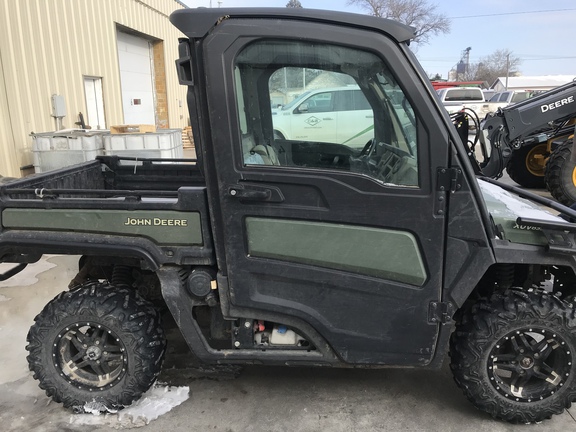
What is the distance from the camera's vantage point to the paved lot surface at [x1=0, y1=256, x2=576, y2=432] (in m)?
2.78

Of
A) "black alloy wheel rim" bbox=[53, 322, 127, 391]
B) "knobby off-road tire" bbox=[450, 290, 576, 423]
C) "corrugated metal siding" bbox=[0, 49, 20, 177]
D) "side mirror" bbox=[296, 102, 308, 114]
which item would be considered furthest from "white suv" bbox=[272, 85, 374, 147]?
"corrugated metal siding" bbox=[0, 49, 20, 177]

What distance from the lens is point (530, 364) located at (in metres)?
2.64

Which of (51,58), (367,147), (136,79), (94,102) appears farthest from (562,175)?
(136,79)

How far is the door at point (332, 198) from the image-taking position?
7.57 ft

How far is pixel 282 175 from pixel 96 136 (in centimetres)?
595

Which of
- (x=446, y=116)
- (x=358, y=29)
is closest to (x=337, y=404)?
(x=446, y=116)

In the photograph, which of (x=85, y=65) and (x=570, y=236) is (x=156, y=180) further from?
(x=85, y=65)

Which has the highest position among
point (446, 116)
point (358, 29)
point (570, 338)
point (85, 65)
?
point (85, 65)

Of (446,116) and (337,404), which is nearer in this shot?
(446,116)

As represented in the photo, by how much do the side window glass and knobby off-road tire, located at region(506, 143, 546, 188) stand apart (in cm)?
799

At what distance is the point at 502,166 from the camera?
8062 millimetres

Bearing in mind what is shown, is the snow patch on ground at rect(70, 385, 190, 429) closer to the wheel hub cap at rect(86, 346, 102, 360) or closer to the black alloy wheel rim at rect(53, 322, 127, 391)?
the black alloy wheel rim at rect(53, 322, 127, 391)

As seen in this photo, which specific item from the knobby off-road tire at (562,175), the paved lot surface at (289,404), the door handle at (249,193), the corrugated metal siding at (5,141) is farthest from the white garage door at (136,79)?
the door handle at (249,193)

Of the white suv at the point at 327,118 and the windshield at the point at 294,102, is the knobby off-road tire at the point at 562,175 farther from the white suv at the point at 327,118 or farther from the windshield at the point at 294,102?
the windshield at the point at 294,102
